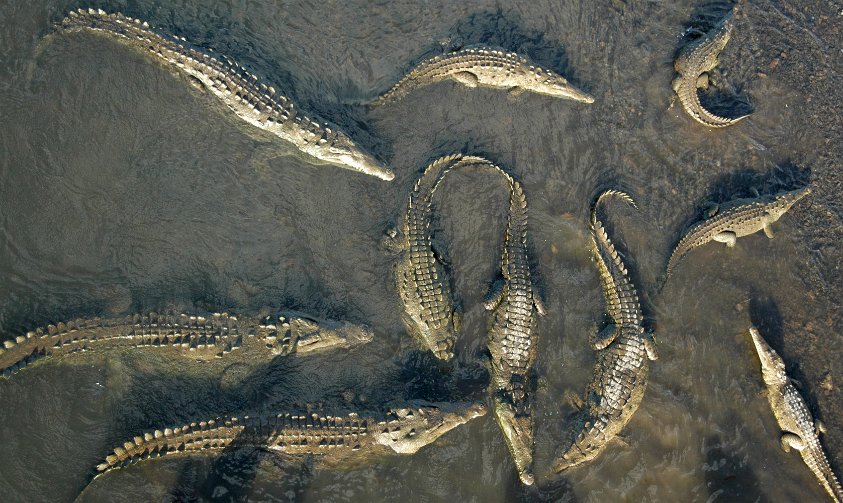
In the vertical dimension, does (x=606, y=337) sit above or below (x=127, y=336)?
below

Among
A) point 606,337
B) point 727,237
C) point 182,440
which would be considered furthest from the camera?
point 727,237

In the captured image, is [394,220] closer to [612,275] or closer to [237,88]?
[237,88]

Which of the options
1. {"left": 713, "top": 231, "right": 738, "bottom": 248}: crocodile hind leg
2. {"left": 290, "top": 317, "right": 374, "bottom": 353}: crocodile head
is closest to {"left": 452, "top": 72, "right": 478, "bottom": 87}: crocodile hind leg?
{"left": 290, "top": 317, "right": 374, "bottom": 353}: crocodile head

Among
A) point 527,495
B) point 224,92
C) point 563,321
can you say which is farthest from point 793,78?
point 224,92

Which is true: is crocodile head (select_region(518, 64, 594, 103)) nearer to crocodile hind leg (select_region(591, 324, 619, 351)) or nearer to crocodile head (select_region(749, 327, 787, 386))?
crocodile hind leg (select_region(591, 324, 619, 351))

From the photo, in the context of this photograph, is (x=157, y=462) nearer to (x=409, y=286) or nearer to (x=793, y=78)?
(x=409, y=286)

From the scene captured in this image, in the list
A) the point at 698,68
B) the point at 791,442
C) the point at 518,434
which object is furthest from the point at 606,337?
the point at 698,68
